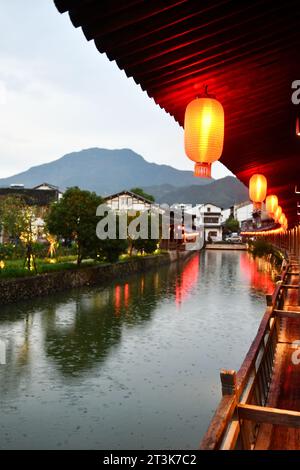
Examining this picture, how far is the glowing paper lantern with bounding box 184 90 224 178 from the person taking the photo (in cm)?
523

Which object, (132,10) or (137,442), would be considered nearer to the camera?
(132,10)

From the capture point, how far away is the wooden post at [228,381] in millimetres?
3844

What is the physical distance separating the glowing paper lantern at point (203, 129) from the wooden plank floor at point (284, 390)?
3.36 metres

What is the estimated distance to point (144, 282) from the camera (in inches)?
→ 1166

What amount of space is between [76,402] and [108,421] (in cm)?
107

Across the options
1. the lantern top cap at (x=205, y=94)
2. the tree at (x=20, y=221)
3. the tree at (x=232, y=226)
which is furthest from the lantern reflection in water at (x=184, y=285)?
the tree at (x=232, y=226)

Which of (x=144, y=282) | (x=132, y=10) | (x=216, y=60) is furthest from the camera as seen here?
(x=144, y=282)

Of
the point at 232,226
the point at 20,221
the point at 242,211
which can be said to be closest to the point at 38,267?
the point at 20,221

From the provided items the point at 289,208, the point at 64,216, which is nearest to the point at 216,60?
the point at 289,208

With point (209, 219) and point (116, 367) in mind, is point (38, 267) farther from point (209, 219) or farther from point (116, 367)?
point (209, 219)

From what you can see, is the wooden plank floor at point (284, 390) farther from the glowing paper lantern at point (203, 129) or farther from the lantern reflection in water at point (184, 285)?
the lantern reflection in water at point (184, 285)

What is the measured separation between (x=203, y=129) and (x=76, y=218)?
827 inches

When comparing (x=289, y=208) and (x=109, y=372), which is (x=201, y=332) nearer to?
(x=109, y=372)

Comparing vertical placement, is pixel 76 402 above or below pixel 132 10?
below
